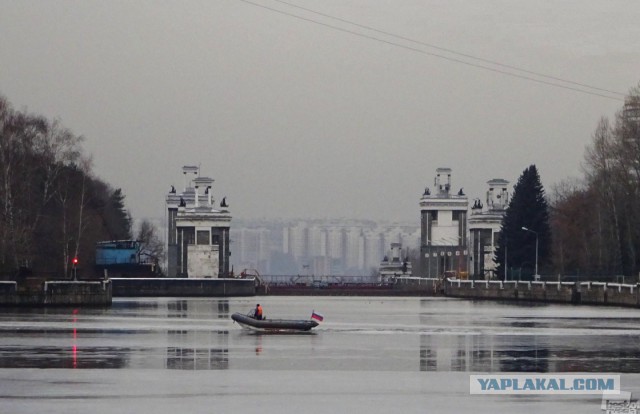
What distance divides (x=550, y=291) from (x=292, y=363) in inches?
2679

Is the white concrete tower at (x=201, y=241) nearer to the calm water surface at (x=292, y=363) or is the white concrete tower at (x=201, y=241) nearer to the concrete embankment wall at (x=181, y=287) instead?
the concrete embankment wall at (x=181, y=287)

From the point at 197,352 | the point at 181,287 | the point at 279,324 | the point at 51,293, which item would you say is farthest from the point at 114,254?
the point at 197,352

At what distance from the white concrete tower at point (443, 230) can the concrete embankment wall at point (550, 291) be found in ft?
62.8

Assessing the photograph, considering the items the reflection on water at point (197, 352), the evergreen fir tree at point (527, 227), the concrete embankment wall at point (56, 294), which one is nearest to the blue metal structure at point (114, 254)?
the evergreen fir tree at point (527, 227)

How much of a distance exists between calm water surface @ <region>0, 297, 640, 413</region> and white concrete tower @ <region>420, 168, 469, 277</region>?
86.3 metres

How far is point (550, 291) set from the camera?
107875 mm

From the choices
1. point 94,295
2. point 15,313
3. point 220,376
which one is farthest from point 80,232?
point 220,376

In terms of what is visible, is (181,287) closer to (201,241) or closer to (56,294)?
(201,241)

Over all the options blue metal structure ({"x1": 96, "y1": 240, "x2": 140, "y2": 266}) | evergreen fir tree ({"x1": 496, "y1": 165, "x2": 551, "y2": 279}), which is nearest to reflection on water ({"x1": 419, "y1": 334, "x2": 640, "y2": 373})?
evergreen fir tree ({"x1": 496, "y1": 165, "x2": 551, "y2": 279})

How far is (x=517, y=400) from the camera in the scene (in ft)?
105

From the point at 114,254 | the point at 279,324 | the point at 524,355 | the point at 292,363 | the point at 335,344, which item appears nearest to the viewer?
the point at 292,363

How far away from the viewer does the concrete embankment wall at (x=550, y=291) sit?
3661 inches

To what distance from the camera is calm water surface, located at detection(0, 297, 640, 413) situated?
104ft

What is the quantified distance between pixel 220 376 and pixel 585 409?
1045 centimetres
